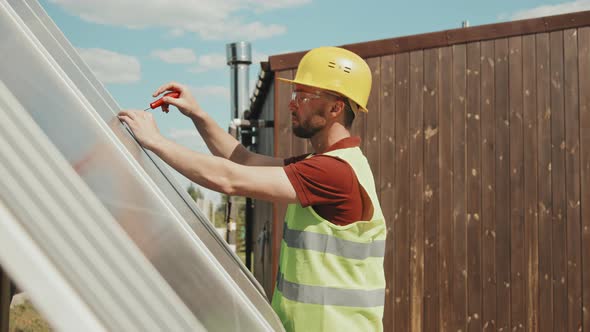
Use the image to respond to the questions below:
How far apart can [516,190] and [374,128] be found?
1.27 metres

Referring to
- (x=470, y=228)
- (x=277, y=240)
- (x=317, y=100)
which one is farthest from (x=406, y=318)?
(x=317, y=100)

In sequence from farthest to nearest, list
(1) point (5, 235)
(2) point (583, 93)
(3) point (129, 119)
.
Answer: (2) point (583, 93) → (3) point (129, 119) → (1) point (5, 235)

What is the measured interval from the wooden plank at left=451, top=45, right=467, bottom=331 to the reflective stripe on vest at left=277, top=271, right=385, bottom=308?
3.41 meters

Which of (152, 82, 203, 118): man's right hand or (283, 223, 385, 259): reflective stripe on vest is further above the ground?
(152, 82, 203, 118): man's right hand

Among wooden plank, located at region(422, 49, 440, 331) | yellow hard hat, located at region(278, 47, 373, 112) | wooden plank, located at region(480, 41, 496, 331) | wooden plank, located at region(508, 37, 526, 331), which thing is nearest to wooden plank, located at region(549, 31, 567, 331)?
wooden plank, located at region(508, 37, 526, 331)

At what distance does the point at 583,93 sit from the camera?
17.2 feet

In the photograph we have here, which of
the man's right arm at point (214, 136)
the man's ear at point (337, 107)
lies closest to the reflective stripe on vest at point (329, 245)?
the man's ear at point (337, 107)

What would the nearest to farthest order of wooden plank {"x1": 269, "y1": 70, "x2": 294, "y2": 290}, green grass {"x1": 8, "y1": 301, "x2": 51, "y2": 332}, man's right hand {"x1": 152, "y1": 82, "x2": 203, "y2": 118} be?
man's right hand {"x1": 152, "y1": 82, "x2": 203, "y2": 118}, green grass {"x1": 8, "y1": 301, "x2": 51, "y2": 332}, wooden plank {"x1": 269, "y1": 70, "x2": 294, "y2": 290}

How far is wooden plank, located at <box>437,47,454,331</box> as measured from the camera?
5.28m

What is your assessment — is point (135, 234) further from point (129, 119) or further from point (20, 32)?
point (129, 119)

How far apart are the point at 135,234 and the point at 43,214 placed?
149 mm

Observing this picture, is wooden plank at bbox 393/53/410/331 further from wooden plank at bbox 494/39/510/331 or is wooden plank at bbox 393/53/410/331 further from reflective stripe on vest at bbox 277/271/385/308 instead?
reflective stripe on vest at bbox 277/271/385/308

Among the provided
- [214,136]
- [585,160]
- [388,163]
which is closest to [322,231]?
[214,136]

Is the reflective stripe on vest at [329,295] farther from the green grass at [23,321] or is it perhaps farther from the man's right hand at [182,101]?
the green grass at [23,321]
